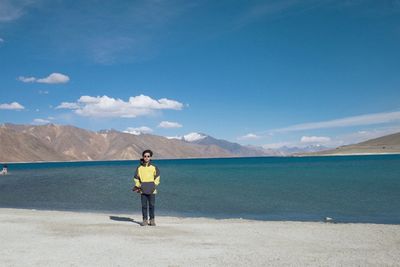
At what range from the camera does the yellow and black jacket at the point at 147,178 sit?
674 inches

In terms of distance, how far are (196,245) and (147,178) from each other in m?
5.30

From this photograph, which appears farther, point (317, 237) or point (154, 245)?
point (317, 237)

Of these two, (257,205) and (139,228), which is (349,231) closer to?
(139,228)

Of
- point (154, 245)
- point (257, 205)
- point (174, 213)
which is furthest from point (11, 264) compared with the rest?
point (257, 205)

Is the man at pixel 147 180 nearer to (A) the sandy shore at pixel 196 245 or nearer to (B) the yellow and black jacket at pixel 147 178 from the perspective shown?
(B) the yellow and black jacket at pixel 147 178

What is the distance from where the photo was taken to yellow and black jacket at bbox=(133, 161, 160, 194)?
17.1 m

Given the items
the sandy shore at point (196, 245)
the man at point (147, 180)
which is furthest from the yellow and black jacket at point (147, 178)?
the sandy shore at point (196, 245)

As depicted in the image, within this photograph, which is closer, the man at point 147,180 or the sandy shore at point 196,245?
the sandy shore at point 196,245

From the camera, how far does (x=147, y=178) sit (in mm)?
17172

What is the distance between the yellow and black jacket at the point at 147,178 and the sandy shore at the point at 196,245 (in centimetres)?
158

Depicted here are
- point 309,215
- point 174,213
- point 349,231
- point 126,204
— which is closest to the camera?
point 349,231

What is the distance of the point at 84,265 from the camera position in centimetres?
991

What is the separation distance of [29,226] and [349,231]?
12688 mm

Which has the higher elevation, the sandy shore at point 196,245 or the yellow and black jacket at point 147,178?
the yellow and black jacket at point 147,178
